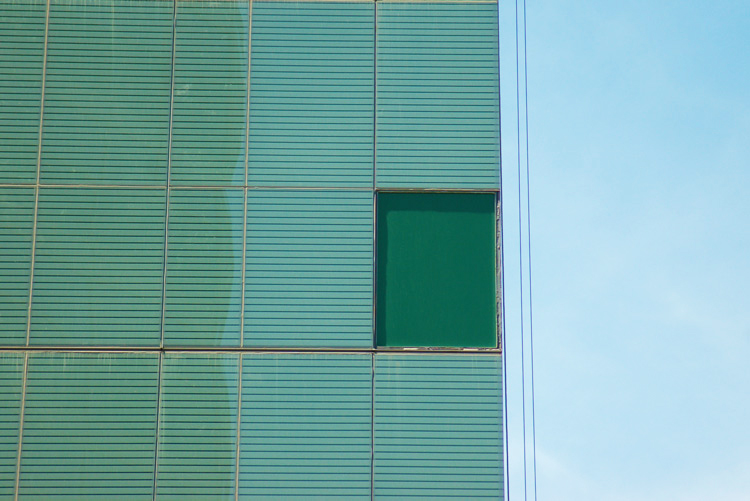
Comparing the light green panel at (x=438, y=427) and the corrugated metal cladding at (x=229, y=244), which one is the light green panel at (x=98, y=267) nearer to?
the corrugated metal cladding at (x=229, y=244)

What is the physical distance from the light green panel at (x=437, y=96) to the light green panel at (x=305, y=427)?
12.5 ft

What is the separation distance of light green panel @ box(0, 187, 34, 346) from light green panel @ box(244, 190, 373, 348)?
412cm

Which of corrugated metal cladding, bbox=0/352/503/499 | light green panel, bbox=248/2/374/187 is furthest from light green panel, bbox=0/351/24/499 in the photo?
light green panel, bbox=248/2/374/187

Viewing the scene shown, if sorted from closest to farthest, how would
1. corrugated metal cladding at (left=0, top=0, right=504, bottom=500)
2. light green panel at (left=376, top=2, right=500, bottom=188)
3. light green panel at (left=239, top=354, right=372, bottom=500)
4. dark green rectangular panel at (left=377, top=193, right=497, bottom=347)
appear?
1. light green panel at (left=239, top=354, right=372, bottom=500)
2. corrugated metal cladding at (left=0, top=0, right=504, bottom=500)
3. dark green rectangular panel at (left=377, top=193, right=497, bottom=347)
4. light green panel at (left=376, top=2, right=500, bottom=188)

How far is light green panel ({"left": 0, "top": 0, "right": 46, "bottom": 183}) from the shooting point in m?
19.8

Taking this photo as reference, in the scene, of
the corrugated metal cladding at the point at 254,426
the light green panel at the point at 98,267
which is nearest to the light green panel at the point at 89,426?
the corrugated metal cladding at the point at 254,426

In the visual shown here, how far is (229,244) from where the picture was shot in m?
19.5

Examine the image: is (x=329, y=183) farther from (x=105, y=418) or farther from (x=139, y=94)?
(x=105, y=418)

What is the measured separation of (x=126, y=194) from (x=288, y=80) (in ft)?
12.5

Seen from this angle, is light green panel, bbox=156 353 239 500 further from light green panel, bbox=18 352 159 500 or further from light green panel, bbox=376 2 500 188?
light green panel, bbox=376 2 500 188

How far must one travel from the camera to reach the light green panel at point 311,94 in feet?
64.9

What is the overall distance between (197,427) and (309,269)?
3.50 metres

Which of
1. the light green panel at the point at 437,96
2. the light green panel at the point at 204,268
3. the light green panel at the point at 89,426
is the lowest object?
the light green panel at the point at 89,426

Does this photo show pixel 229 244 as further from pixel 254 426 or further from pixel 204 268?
pixel 254 426
